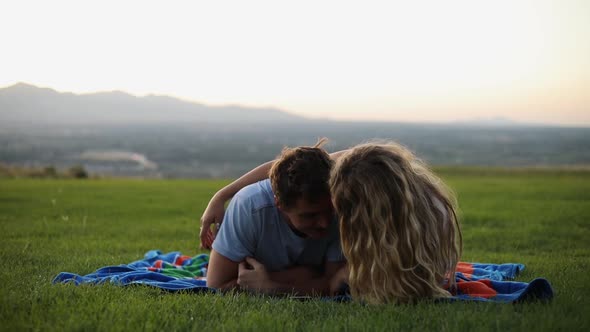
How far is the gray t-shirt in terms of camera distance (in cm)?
491

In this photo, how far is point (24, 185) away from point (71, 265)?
14.8 meters

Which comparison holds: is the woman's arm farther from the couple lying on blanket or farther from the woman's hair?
the woman's hair

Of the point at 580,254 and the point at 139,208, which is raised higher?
the point at 580,254

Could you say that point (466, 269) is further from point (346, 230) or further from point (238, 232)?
point (238, 232)

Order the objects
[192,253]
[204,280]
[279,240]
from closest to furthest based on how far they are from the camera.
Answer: [279,240], [204,280], [192,253]

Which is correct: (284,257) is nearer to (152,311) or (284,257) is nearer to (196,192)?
(152,311)

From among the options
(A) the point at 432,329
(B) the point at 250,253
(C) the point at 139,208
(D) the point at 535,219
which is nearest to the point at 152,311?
(B) the point at 250,253

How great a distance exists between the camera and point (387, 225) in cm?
437

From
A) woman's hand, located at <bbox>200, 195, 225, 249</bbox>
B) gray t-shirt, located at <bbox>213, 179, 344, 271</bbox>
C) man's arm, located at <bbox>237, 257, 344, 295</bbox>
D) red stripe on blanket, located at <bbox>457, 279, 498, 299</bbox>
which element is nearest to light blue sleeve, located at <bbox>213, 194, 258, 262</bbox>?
gray t-shirt, located at <bbox>213, 179, 344, 271</bbox>

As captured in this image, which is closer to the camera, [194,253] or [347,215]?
[347,215]

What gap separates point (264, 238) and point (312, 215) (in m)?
0.61

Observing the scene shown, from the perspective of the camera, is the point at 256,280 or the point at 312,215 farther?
the point at 256,280

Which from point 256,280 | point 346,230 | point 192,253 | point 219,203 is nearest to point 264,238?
point 256,280

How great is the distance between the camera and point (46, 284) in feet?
16.5
